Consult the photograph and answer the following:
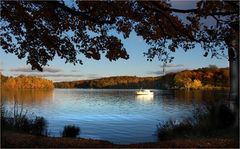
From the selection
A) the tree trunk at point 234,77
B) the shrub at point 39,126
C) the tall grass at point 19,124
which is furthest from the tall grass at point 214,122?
the shrub at point 39,126

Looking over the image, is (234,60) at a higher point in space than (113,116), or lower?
higher

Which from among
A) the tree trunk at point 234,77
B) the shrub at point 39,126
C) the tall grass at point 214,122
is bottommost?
the shrub at point 39,126

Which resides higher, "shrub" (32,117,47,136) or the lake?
"shrub" (32,117,47,136)

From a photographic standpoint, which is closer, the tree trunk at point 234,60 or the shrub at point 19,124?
the tree trunk at point 234,60

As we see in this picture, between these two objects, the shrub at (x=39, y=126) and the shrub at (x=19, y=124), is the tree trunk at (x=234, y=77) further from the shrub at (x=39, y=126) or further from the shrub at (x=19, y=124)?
→ the shrub at (x=39, y=126)

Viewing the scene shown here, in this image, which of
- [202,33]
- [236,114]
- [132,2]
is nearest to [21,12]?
[132,2]

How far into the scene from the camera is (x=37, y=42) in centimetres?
1491

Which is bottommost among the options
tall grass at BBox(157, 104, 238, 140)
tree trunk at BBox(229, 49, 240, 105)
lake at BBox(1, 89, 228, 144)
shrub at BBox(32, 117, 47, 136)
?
lake at BBox(1, 89, 228, 144)

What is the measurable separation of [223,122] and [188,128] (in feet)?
A: 9.12

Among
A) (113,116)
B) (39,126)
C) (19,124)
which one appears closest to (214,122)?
(19,124)

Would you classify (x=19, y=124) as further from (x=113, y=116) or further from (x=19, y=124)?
(x=113, y=116)

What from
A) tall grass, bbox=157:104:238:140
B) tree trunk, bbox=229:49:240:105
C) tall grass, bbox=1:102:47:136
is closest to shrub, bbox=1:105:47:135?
tall grass, bbox=1:102:47:136

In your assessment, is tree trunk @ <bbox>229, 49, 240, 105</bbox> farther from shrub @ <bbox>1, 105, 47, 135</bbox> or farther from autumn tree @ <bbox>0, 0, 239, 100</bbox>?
shrub @ <bbox>1, 105, 47, 135</bbox>

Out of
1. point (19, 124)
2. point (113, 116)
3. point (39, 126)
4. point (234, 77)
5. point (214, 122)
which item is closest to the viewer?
point (234, 77)
